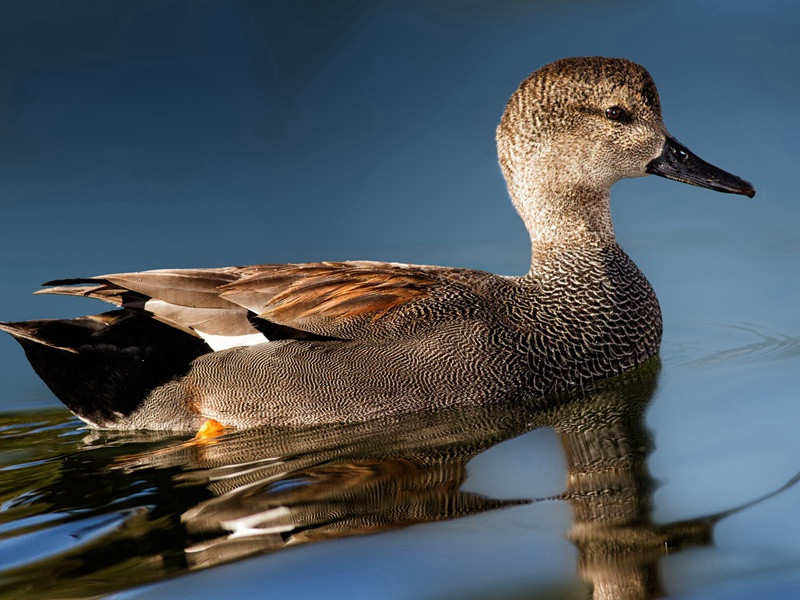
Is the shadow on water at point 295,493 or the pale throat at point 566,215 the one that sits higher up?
the pale throat at point 566,215

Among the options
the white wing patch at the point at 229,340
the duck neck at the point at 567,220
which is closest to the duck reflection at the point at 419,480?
the white wing patch at the point at 229,340

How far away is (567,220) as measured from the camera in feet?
17.7

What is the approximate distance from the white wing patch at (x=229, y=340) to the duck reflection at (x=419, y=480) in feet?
1.30

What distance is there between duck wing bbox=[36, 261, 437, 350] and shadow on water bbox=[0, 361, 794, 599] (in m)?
0.46

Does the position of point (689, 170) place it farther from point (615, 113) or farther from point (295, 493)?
point (295, 493)

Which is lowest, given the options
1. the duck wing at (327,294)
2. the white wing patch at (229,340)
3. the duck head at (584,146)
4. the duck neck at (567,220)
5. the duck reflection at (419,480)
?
the duck reflection at (419,480)

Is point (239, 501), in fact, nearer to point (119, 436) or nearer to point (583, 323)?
point (119, 436)

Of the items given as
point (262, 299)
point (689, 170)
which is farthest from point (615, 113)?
point (262, 299)

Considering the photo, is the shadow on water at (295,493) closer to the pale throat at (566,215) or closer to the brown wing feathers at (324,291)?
the brown wing feathers at (324,291)

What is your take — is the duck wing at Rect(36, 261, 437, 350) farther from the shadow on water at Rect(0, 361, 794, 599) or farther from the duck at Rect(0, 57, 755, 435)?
the shadow on water at Rect(0, 361, 794, 599)

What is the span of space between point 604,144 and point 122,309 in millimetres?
2479

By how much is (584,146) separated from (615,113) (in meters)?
0.22

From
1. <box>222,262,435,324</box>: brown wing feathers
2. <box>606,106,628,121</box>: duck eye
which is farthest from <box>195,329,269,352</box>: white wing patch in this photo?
<box>606,106,628,121</box>: duck eye

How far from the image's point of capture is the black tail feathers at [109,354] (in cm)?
489
